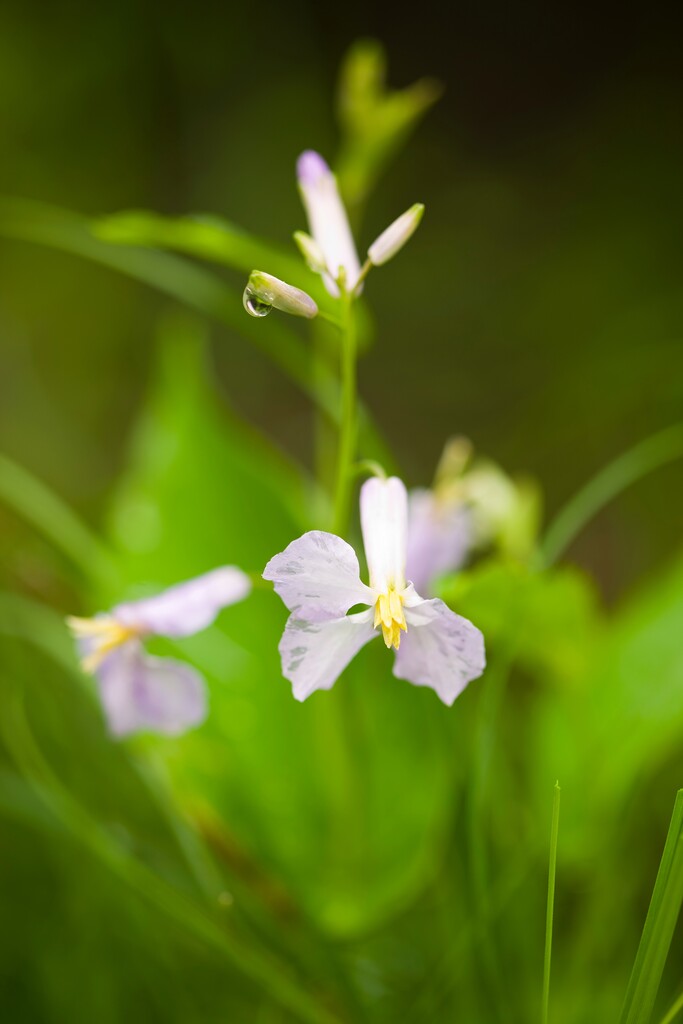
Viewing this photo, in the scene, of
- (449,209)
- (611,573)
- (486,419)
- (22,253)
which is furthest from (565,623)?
(22,253)

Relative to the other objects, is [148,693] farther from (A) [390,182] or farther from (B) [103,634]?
(A) [390,182]

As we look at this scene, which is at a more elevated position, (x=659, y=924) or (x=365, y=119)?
(x=365, y=119)

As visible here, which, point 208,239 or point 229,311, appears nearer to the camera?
point 208,239

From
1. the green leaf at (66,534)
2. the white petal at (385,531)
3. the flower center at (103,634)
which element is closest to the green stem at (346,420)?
the white petal at (385,531)

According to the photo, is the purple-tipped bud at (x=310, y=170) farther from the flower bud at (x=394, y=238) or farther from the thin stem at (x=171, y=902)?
the thin stem at (x=171, y=902)

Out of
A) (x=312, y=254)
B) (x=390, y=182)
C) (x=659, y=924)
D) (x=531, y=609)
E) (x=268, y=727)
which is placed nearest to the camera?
(x=659, y=924)

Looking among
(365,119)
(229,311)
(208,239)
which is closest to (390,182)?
(365,119)

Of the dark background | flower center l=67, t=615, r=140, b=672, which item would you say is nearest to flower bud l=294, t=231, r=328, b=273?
flower center l=67, t=615, r=140, b=672
